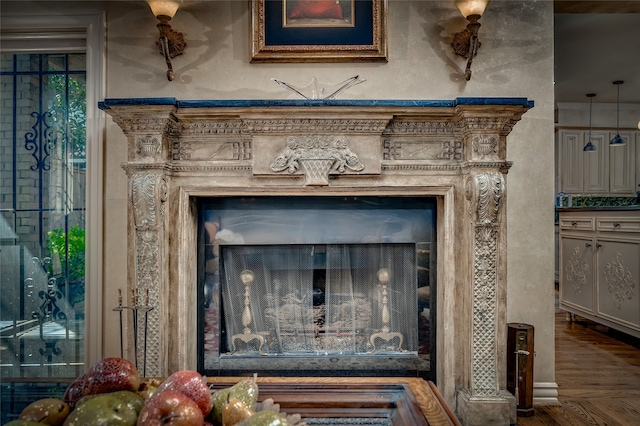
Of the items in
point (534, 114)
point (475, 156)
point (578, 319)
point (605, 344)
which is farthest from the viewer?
point (578, 319)

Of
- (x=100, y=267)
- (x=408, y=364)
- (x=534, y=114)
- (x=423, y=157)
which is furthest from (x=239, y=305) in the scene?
(x=534, y=114)

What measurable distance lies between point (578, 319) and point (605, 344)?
83cm

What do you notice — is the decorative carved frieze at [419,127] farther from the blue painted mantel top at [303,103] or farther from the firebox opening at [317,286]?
the firebox opening at [317,286]

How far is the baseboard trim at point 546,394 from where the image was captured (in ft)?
7.46

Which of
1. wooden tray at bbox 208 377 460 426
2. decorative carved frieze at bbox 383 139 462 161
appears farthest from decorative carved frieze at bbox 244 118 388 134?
wooden tray at bbox 208 377 460 426

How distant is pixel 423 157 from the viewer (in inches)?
82.2

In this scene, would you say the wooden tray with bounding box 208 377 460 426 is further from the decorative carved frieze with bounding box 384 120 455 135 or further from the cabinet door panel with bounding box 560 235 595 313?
the cabinet door panel with bounding box 560 235 595 313

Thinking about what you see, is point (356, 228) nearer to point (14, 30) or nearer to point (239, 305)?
point (239, 305)

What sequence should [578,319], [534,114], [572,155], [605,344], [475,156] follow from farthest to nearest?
[572,155], [578,319], [605,344], [534,114], [475,156]

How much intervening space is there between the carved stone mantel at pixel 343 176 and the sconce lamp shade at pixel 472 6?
51 centimetres

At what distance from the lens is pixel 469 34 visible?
85.4 inches

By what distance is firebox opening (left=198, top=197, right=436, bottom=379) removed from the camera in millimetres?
2281

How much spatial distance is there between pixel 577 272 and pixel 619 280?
0.58 meters

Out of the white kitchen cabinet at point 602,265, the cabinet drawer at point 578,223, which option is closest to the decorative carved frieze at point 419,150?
the white kitchen cabinet at point 602,265
